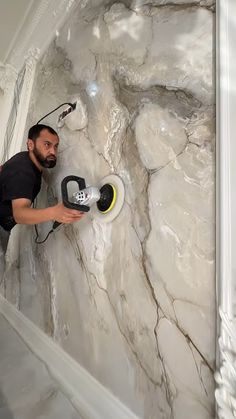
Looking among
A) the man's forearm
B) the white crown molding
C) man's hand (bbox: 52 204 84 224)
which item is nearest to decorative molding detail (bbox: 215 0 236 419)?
man's hand (bbox: 52 204 84 224)

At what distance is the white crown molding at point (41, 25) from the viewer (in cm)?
144

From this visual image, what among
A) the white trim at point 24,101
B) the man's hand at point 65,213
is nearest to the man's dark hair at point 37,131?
the man's hand at point 65,213

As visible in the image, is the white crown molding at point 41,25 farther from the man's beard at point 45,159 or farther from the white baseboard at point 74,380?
the white baseboard at point 74,380

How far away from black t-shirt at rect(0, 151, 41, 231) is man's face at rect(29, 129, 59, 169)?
0.05m

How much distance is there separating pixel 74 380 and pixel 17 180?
735 mm

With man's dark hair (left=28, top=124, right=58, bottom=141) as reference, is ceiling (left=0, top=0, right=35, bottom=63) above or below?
above

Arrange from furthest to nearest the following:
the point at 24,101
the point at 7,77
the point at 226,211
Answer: the point at 7,77, the point at 24,101, the point at 226,211

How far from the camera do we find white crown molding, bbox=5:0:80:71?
1.44 metres

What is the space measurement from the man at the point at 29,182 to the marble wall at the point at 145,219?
91mm

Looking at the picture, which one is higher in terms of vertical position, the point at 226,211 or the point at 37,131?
the point at 37,131

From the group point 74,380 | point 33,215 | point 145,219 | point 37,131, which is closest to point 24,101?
point 37,131

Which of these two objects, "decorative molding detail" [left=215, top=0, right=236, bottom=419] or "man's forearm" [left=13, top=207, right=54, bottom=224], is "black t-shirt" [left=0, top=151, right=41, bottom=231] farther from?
"decorative molding detail" [left=215, top=0, right=236, bottom=419]

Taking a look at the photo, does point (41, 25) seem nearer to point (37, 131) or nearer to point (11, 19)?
point (11, 19)

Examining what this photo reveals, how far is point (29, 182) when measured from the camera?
1.13m
